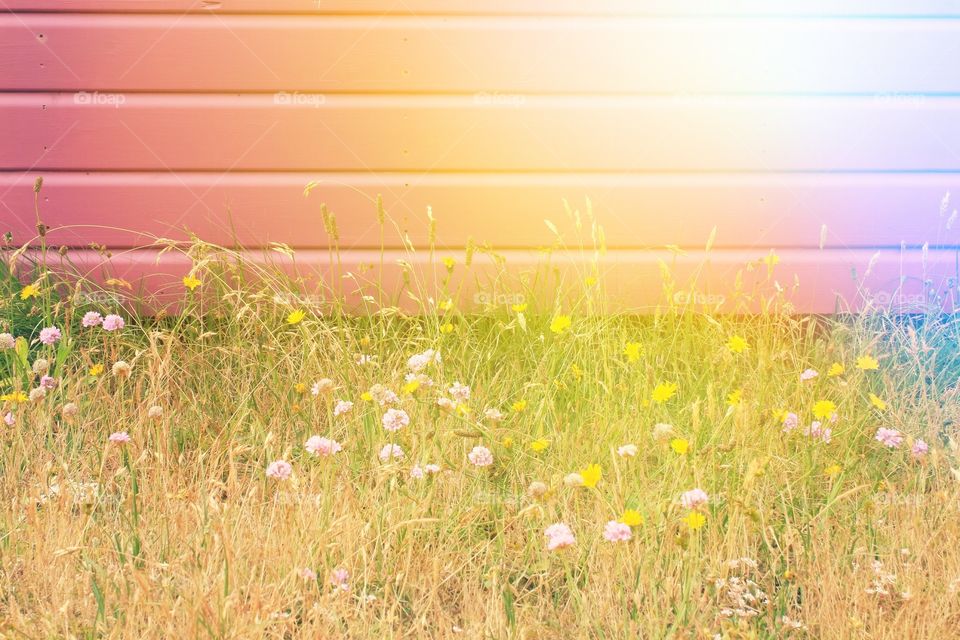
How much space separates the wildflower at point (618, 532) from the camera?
134 cm

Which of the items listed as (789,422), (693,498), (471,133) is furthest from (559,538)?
(471,133)

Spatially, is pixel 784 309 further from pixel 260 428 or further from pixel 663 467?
pixel 260 428

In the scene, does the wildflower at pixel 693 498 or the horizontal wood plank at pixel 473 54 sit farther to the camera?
the horizontal wood plank at pixel 473 54

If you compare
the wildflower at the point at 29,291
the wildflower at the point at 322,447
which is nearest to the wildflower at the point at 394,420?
the wildflower at the point at 322,447

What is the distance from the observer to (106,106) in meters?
2.71

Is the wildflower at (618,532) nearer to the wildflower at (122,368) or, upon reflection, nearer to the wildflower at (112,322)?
the wildflower at (122,368)

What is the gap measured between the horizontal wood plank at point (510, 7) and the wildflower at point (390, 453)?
1.64m

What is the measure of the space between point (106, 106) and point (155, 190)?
0.31 m

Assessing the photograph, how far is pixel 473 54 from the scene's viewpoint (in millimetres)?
2717

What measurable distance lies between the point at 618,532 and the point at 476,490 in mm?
476

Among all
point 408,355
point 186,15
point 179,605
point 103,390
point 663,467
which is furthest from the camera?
point 186,15

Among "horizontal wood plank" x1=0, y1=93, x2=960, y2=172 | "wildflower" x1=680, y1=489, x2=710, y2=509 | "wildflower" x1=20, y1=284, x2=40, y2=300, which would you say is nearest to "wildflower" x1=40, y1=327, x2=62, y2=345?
"wildflower" x1=20, y1=284, x2=40, y2=300

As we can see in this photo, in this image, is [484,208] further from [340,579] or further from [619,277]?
[340,579]

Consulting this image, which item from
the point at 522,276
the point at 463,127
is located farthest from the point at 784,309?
the point at 463,127
